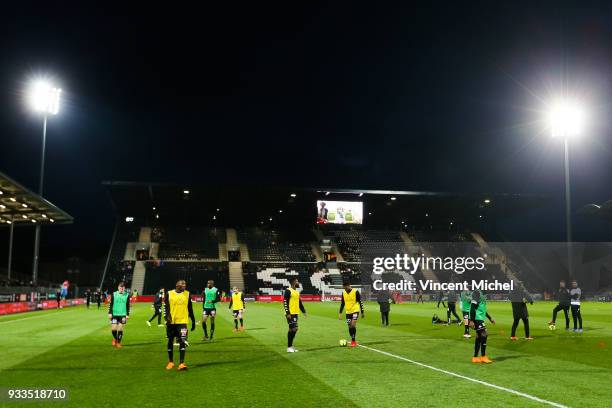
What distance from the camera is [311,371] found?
1308 cm

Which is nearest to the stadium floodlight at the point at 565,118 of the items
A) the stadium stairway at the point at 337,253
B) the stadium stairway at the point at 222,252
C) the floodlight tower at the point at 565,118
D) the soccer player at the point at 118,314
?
the floodlight tower at the point at 565,118

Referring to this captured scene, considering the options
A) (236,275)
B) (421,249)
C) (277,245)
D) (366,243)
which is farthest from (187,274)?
(421,249)

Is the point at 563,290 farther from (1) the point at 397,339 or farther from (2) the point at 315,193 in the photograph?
(2) the point at 315,193

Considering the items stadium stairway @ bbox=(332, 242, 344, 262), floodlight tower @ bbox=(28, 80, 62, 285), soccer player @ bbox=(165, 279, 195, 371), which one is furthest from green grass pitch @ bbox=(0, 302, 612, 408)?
stadium stairway @ bbox=(332, 242, 344, 262)

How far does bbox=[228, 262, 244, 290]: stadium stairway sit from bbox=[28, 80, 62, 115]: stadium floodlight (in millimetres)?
33687

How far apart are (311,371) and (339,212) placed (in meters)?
62.3

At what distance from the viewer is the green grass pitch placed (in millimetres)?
9930

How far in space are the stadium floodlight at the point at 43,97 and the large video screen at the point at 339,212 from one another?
1459 inches

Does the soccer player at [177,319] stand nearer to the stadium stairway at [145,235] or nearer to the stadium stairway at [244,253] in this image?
the stadium stairway at [244,253]

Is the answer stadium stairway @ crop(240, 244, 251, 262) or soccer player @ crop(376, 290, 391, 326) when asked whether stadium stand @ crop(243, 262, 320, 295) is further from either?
soccer player @ crop(376, 290, 391, 326)

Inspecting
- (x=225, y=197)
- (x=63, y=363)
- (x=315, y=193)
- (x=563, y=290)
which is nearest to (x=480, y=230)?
(x=315, y=193)

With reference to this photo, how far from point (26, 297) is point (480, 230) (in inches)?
2680

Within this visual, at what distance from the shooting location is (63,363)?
14.5 m

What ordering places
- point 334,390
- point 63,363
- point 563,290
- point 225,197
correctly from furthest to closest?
point 225,197
point 563,290
point 63,363
point 334,390
